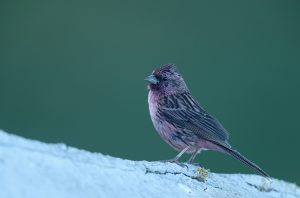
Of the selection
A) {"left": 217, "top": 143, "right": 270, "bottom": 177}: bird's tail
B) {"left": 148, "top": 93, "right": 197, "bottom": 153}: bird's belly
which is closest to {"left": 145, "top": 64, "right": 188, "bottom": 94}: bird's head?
{"left": 148, "top": 93, "right": 197, "bottom": 153}: bird's belly

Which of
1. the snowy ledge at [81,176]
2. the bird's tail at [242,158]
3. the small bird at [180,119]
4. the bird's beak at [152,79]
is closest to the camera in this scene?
the snowy ledge at [81,176]

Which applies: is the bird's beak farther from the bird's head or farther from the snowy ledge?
the snowy ledge

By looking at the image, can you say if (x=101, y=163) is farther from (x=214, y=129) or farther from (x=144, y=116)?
(x=144, y=116)

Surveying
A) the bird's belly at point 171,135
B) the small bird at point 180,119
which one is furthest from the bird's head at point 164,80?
the bird's belly at point 171,135

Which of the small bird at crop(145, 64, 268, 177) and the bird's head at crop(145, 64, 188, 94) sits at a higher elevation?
the bird's head at crop(145, 64, 188, 94)

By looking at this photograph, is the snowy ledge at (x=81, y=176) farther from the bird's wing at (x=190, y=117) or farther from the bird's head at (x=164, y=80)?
the bird's head at (x=164, y=80)

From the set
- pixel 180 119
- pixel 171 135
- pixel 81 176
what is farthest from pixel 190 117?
pixel 81 176
